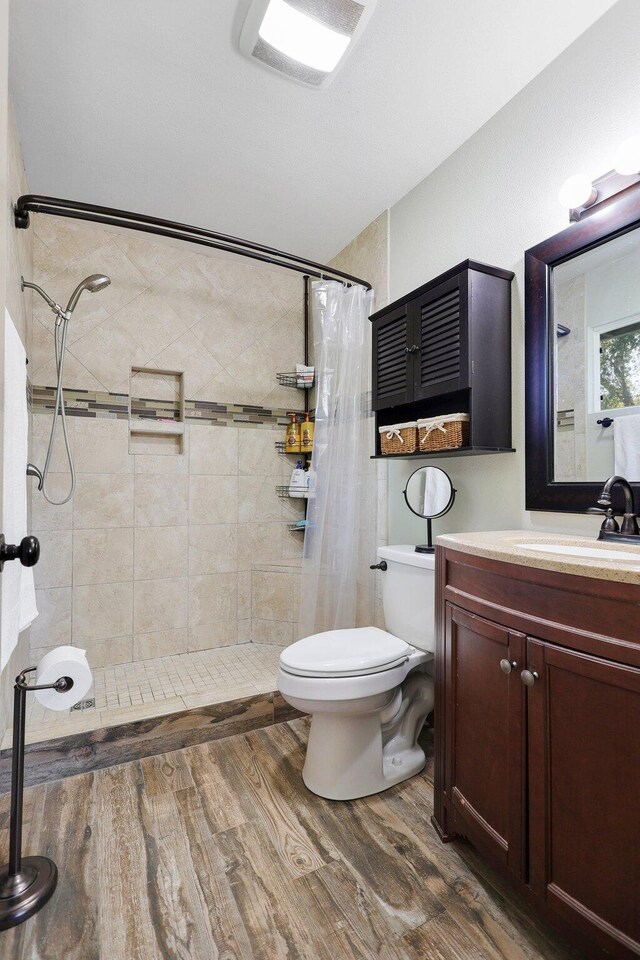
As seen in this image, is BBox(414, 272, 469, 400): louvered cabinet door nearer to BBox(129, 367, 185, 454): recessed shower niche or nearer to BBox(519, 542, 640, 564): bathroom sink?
BBox(519, 542, 640, 564): bathroom sink

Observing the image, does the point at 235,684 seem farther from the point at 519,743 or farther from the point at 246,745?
the point at 519,743

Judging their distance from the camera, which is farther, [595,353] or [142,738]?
[142,738]

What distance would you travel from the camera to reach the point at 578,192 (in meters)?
1.37

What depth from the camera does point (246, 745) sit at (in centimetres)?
192

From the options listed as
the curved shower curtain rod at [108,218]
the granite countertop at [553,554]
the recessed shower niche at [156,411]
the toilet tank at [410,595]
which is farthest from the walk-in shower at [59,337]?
the granite countertop at [553,554]

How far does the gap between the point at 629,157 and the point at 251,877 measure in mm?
2163

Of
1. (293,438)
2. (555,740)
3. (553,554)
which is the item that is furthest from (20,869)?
(293,438)

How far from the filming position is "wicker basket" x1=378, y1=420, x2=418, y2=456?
1924 mm

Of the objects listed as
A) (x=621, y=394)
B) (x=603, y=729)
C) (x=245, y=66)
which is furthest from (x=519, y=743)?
(x=245, y=66)

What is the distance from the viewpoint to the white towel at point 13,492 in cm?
108

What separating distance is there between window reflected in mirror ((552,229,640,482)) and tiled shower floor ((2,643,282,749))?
62.8 inches

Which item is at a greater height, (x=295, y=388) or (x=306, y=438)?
(x=295, y=388)

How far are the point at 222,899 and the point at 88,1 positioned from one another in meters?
2.53

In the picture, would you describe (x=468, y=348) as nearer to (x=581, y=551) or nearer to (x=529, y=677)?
(x=581, y=551)
